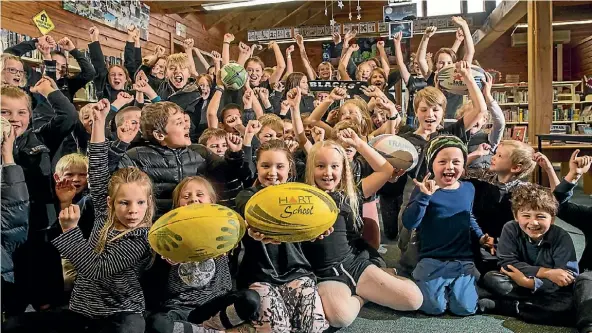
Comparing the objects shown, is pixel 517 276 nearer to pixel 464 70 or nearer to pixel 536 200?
pixel 536 200

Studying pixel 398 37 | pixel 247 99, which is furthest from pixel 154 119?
pixel 398 37

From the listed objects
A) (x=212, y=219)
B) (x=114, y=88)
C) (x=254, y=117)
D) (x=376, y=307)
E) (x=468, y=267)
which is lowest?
(x=376, y=307)

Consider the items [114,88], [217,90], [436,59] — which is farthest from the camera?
[114,88]

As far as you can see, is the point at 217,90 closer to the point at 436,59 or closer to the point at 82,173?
the point at 82,173

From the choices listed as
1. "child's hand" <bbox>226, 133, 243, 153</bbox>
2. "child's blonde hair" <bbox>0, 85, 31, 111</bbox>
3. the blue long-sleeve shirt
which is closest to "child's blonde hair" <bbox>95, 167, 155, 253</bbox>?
"child's hand" <bbox>226, 133, 243, 153</bbox>

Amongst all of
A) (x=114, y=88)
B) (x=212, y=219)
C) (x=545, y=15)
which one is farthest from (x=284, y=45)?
(x=212, y=219)

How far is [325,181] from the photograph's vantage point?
7.22 feet

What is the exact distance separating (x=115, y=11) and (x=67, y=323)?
Answer: 19.2 ft

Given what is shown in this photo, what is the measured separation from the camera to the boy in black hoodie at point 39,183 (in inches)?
90.0

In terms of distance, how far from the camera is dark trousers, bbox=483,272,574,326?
2.19m

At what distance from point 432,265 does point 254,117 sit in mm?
1719

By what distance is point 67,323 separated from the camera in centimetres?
187

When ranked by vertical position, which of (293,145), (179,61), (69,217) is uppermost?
(179,61)

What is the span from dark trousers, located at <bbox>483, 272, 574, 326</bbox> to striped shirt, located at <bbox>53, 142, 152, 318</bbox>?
5.43 feet
